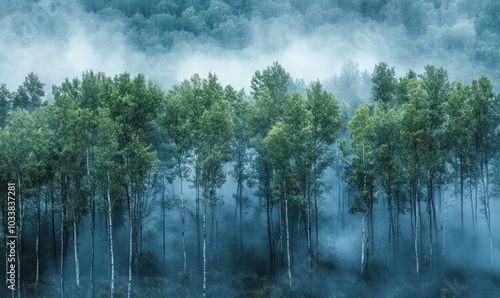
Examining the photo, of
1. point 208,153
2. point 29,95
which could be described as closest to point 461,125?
point 208,153

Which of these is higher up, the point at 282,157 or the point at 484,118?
the point at 484,118

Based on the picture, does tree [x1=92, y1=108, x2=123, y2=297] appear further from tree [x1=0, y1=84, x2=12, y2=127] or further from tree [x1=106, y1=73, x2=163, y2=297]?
tree [x1=0, y1=84, x2=12, y2=127]

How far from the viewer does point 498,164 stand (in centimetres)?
4194

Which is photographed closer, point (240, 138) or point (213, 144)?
point (213, 144)

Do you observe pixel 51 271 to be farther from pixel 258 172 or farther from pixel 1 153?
pixel 258 172

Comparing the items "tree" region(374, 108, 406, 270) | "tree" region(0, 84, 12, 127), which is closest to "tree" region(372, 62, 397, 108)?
"tree" region(374, 108, 406, 270)

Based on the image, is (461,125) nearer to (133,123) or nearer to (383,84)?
(383,84)

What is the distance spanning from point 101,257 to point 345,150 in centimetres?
2520

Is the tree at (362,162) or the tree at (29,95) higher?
the tree at (29,95)

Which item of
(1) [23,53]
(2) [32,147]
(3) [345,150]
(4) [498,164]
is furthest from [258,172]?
(1) [23,53]

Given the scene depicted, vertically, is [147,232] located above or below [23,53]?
below

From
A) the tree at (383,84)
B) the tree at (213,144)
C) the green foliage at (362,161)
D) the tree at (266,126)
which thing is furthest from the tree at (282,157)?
the tree at (383,84)

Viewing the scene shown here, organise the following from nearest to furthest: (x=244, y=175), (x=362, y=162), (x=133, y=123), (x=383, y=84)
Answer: (x=133, y=123), (x=362, y=162), (x=244, y=175), (x=383, y=84)

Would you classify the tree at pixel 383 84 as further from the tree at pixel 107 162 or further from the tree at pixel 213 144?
the tree at pixel 107 162
